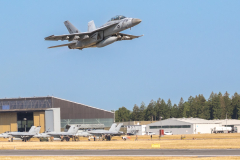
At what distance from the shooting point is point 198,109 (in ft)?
569

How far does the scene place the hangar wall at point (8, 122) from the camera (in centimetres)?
9675

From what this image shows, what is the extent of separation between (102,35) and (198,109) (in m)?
141

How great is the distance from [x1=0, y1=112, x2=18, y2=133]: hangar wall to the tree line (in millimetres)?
88963

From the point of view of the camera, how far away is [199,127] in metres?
113

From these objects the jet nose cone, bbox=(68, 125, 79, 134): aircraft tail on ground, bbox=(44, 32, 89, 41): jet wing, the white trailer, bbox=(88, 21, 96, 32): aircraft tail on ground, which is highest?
bbox=(88, 21, 96, 32): aircraft tail on ground

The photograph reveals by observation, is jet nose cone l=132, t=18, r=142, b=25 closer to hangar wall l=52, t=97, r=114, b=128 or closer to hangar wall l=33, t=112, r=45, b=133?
hangar wall l=52, t=97, r=114, b=128

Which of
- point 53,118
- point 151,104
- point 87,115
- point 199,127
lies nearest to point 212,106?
point 151,104

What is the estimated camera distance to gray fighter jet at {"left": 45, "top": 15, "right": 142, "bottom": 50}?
37297mm

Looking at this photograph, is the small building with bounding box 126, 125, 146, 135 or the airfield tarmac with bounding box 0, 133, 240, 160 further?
the small building with bounding box 126, 125, 146, 135

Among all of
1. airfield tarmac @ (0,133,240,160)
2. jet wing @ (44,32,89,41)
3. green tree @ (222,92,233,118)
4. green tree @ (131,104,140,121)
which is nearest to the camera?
airfield tarmac @ (0,133,240,160)

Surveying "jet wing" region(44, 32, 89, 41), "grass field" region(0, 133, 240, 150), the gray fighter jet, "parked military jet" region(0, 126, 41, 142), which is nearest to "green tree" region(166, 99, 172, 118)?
"parked military jet" region(0, 126, 41, 142)

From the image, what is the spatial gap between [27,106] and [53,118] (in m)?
8.53

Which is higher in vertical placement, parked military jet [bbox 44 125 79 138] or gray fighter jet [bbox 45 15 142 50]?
gray fighter jet [bbox 45 15 142 50]

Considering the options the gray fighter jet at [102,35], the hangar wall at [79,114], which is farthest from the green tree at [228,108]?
the gray fighter jet at [102,35]
